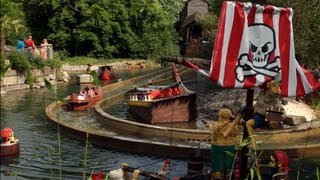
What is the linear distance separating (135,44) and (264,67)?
3494 cm

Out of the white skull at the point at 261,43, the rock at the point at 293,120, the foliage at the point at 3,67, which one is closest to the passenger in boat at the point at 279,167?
the white skull at the point at 261,43

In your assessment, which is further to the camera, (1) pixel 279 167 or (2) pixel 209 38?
(2) pixel 209 38

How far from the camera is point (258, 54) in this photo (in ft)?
15.2

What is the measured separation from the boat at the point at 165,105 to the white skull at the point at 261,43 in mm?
8696

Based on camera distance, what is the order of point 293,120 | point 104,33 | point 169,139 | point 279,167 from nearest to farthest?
point 279,167, point 169,139, point 293,120, point 104,33

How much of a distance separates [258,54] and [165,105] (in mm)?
9379

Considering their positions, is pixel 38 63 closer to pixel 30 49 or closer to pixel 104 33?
pixel 30 49

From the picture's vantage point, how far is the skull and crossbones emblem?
15.1 feet

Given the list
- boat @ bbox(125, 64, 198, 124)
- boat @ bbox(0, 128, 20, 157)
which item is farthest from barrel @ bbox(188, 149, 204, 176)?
boat @ bbox(125, 64, 198, 124)

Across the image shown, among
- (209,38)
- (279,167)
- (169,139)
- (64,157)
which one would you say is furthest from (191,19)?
(279,167)

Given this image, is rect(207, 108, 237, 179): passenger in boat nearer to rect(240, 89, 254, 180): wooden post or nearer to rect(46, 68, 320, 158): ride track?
rect(240, 89, 254, 180): wooden post

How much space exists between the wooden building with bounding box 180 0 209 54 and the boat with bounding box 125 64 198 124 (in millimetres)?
29516

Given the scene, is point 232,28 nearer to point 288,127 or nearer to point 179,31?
point 288,127

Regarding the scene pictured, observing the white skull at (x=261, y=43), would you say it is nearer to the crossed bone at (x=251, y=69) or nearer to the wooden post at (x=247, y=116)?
the crossed bone at (x=251, y=69)
